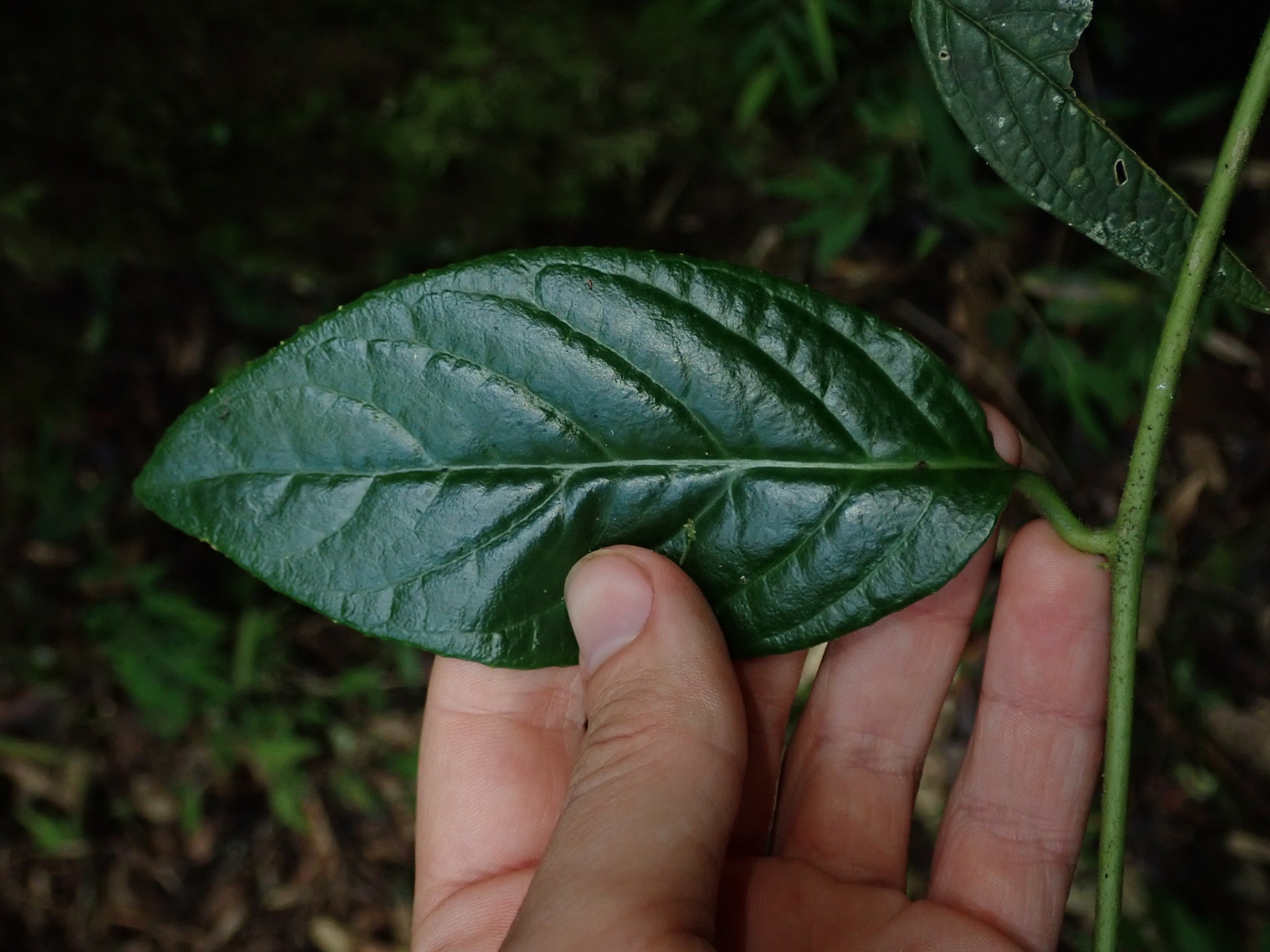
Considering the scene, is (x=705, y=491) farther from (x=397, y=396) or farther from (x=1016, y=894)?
(x=1016, y=894)

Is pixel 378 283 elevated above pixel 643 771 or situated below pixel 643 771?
above

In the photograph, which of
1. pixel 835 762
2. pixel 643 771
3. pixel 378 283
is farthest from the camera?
pixel 378 283

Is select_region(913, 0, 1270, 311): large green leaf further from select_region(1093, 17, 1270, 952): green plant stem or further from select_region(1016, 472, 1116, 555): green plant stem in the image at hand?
select_region(1016, 472, 1116, 555): green plant stem

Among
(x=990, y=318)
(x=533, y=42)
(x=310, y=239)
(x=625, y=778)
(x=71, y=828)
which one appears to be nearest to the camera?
(x=625, y=778)

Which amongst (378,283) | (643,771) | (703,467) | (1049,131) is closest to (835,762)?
(643,771)

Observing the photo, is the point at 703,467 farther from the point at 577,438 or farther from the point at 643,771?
the point at 643,771

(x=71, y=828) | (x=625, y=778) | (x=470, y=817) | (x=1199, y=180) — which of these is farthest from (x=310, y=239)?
(x=1199, y=180)
